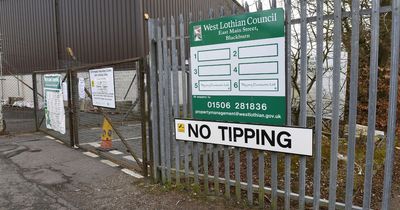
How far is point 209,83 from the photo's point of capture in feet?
13.9

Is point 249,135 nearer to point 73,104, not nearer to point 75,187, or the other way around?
point 75,187

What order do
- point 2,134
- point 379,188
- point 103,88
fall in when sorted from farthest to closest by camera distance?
1. point 2,134
2. point 103,88
3. point 379,188

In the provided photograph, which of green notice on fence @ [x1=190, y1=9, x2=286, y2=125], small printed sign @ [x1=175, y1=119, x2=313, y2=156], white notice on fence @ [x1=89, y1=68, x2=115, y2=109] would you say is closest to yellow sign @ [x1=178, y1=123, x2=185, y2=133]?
small printed sign @ [x1=175, y1=119, x2=313, y2=156]

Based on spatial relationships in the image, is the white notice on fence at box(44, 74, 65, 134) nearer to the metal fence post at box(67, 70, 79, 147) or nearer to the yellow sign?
the metal fence post at box(67, 70, 79, 147)

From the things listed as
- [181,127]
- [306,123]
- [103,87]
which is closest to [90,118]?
[103,87]

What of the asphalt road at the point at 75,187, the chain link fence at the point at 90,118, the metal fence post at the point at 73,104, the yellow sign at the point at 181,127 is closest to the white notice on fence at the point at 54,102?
the chain link fence at the point at 90,118

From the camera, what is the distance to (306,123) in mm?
3578

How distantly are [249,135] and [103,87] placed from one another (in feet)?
10.9

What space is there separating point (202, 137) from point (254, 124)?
804mm

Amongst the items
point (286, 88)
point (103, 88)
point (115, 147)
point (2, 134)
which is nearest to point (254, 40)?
point (286, 88)

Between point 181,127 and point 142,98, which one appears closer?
point 181,127

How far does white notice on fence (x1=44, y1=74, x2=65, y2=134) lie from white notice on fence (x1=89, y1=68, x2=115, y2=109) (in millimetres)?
2035

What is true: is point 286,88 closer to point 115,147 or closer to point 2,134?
point 115,147

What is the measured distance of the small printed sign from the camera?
353 cm
